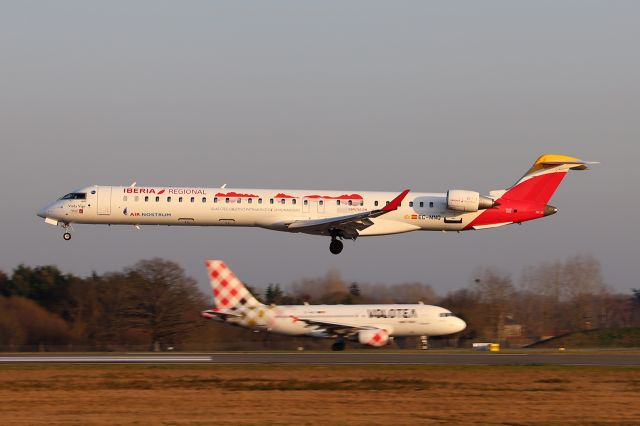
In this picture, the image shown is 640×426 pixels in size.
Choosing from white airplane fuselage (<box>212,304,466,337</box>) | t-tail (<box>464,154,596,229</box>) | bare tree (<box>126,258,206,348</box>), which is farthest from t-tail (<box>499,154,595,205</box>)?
bare tree (<box>126,258,206,348</box>)

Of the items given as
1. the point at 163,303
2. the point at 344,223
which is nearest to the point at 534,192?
the point at 344,223

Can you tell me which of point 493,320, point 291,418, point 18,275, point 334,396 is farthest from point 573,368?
point 18,275

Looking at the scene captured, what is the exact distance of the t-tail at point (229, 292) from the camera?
53.8 meters

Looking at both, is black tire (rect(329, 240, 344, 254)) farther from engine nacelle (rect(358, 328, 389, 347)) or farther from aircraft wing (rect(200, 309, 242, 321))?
aircraft wing (rect(200, 309, 242, 321))

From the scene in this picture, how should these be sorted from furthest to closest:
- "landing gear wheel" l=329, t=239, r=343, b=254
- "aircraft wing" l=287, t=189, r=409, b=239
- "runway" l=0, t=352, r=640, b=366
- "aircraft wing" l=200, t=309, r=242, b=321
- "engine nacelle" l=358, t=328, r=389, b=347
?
"aircraft wing" l=200, t=309, r=242, b=321
"engine nacelle" l=358, t=328, r=389, b=347
"landing gear wheel" l=329, t=239, r=343, b=254
"aircraft wing" l=287, t=189, r=409, b=239
"runway" l=0, t=352, r=640, b=366

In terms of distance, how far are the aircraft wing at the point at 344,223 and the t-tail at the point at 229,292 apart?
10.1 m

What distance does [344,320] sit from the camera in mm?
50844

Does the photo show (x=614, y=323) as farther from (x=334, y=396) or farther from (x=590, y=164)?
(x=334, y=396)

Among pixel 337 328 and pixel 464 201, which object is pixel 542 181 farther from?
pixel 337 328

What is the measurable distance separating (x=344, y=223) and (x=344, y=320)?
8.50m

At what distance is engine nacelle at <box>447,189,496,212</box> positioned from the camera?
4528 cm

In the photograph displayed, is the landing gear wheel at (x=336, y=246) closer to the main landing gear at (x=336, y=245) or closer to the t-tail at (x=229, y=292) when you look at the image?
the main landing gear at (x=336, y=245)

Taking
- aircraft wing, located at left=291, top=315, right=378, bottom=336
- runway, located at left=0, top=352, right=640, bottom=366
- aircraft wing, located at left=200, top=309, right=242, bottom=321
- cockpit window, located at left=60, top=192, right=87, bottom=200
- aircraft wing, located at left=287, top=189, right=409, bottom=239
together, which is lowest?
runway, located at left=0, top=352, right=640, bottom=366

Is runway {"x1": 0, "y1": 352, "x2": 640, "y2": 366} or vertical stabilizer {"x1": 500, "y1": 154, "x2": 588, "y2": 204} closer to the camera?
runway {"x1": 0, "y1": 352, "x2": 640, "y2": 366}
